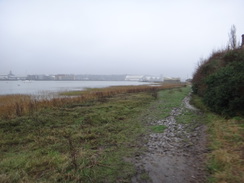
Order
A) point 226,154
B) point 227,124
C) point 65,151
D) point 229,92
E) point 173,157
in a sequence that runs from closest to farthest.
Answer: point 226,154, point 173,157, point 65,151, point 227,124, point 229,92

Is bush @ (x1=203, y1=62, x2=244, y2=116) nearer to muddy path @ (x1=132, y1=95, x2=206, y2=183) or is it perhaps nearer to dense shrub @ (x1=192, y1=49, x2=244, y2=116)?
dense shrub @ (x1=192, y1=49, x2=244, y2=116)

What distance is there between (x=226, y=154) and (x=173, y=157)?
1389mm

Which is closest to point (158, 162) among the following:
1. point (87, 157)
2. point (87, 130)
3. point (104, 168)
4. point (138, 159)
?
point (138, 159)

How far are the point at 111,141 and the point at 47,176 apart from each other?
2.76 meters

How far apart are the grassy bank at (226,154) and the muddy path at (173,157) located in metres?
0.25

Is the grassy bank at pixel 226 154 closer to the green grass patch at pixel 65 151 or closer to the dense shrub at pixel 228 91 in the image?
the dense shrub at pixel 228 91

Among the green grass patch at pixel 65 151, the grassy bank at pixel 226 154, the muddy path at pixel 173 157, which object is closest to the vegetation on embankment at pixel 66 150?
the green grass patch at pixel 65 151

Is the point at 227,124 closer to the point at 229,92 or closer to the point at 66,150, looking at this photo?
the point at 229,92

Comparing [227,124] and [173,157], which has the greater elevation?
[227,124]

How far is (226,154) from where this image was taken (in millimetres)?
4676

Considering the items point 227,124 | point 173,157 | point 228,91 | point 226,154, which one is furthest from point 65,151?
point 228,91

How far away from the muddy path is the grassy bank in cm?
25

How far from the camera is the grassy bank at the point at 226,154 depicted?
12.4ft

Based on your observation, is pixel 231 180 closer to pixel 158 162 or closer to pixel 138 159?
pixel 158 162
